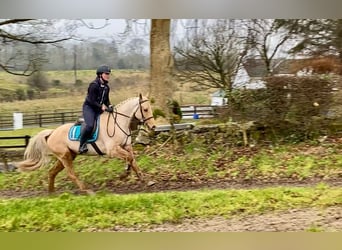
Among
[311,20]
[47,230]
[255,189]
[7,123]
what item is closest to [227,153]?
[255,189]

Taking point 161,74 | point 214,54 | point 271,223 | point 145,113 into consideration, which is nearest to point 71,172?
point 145,113

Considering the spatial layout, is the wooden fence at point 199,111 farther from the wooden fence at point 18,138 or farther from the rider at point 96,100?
the wooden fence at point 18,138

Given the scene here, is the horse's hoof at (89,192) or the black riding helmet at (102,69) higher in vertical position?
the black riding helmet at (102,69)

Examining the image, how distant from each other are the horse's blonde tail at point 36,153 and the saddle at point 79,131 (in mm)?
169

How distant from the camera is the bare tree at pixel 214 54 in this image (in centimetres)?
343

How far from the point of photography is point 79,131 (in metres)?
3.53

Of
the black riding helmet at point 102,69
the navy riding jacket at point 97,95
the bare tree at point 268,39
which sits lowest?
the navy riding jacket at point 97,95

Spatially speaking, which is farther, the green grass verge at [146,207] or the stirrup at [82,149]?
the stirrup at [82,149]

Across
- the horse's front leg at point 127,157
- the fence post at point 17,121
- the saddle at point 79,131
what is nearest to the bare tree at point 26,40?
the fence post at point 17,121

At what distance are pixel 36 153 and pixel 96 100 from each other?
0.65 meters

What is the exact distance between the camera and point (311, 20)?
3400 mm

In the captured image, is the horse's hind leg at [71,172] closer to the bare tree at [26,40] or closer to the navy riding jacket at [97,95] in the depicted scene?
the navy riding jacket at [97,95]

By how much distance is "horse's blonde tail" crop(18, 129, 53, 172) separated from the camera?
3498mm

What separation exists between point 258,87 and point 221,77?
1.00ft
